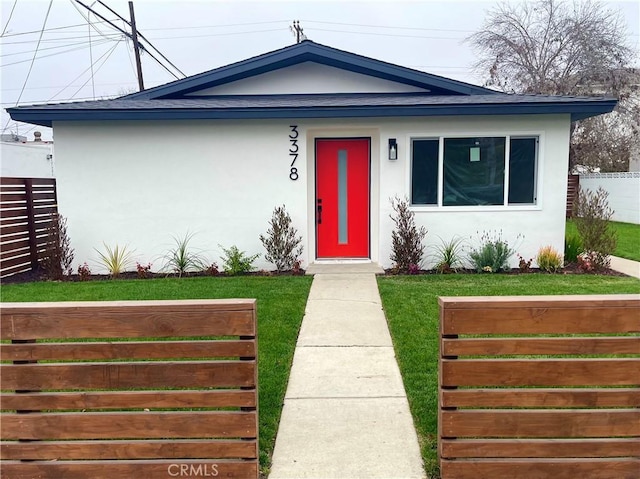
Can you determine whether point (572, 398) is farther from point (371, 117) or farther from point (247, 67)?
point (247, 67)

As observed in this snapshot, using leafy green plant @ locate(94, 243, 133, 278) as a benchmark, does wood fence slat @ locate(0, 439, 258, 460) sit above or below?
below

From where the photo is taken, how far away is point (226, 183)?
8969mm

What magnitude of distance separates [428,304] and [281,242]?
128 inches

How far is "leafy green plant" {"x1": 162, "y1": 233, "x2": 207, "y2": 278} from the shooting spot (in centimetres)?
902

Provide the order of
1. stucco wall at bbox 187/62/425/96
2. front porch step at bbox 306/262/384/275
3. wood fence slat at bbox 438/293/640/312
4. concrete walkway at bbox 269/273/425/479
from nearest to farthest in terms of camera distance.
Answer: wood fence slat at bbox 438/293/640/312, concrete walkway at bbox 269/273/425/479, front porch step at bbox 306/262/384/275, stucco wall at bbox 187/62/425/96

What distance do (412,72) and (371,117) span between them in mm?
1897

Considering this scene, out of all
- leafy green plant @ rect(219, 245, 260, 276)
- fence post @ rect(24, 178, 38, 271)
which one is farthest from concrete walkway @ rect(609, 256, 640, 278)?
fence post @ rect(24, 178, 38, 271)

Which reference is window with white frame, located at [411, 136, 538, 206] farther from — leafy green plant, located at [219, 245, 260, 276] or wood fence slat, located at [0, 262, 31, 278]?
wood fence slat, located at [0, 262, 31, 278]

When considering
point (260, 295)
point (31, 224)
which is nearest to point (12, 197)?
point (31, 224)

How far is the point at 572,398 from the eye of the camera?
103 inches

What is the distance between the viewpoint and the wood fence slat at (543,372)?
2561 mm

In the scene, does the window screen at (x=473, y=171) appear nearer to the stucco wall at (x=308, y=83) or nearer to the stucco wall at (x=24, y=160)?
the stucco wall at (x=308, y=83)

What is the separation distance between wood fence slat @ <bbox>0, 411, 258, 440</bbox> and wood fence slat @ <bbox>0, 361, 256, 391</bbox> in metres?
0.17

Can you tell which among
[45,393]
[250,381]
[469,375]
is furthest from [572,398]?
[45,393]
